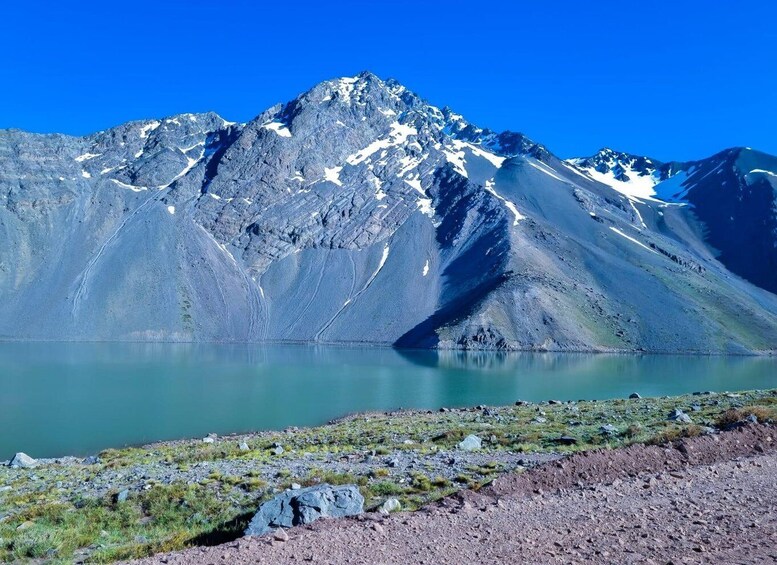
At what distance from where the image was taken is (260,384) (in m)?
59.5

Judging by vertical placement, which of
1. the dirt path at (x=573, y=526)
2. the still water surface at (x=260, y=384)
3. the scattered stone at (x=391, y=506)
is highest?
the dirt path at (x=573, y=526)

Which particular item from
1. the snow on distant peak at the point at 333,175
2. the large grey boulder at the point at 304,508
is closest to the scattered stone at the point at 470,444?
the large grey boulder at the point at 304,508

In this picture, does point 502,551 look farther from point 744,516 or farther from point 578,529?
point 744,516

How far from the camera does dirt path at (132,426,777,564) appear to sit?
8.61 m

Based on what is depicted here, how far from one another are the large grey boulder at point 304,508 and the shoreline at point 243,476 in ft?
2.44

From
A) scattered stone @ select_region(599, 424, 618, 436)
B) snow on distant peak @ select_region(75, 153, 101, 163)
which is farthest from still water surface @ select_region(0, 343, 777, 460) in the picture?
snow on distant peak @ select_region(75, 153, 101, 163)

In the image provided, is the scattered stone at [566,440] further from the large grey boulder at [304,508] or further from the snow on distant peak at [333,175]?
the snow on distant peak at [333,175]

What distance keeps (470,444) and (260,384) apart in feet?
141

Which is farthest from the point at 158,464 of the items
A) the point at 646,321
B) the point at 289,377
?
the point at 646,321

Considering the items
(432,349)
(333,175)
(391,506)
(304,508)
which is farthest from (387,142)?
(304,508)

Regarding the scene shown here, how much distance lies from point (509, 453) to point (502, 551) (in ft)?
31.3

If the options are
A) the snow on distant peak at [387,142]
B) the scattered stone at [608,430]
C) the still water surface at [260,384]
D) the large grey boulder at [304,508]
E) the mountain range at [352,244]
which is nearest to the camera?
the large grey boulder at [304,508]

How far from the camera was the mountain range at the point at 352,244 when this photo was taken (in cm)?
11362

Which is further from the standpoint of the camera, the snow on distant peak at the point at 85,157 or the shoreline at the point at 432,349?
the snow on distant peak at the point at 85,157
